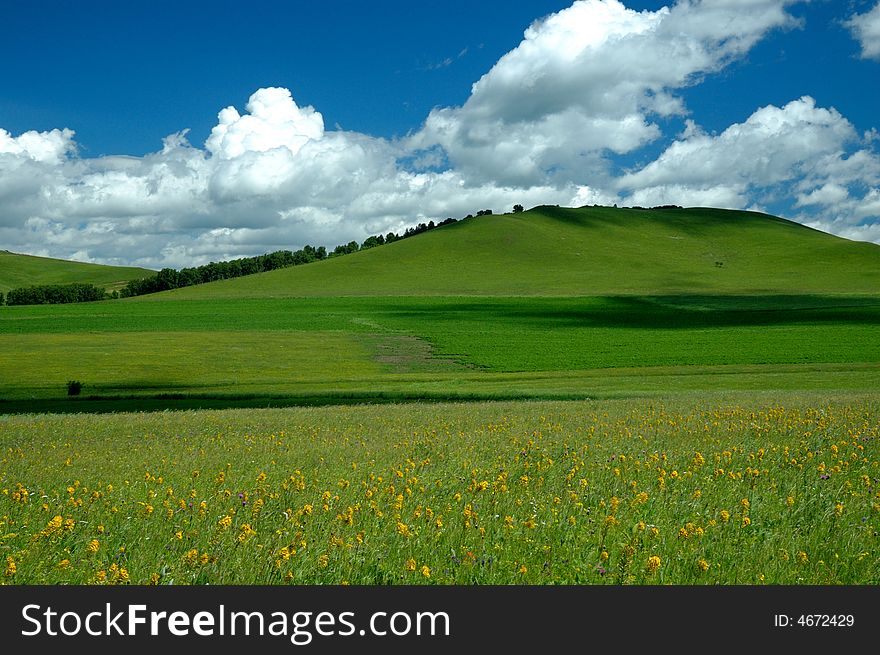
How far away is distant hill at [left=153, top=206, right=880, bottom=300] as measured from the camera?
13188cm

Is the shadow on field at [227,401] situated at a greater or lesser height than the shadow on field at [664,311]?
lesser

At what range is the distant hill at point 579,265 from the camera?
131875 millimetres

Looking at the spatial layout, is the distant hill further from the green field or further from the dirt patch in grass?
the dirt patch in grass

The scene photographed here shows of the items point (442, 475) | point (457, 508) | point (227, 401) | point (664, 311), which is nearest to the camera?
point (457, 508)

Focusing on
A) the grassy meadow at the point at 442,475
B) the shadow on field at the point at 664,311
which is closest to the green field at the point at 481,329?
the shadow on field at the point at 664,311

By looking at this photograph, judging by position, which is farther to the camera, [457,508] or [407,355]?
[407,355]

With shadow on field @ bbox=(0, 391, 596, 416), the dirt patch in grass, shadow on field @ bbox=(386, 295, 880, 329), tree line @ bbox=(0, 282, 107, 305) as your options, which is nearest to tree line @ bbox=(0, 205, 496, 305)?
tree line @ bbox=(0, 282, 107, 305)

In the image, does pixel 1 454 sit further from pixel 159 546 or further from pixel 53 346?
pixel 53 346

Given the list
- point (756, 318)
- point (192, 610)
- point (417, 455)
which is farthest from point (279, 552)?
point (756, 318)

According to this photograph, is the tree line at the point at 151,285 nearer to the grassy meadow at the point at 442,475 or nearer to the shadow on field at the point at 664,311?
the shadow on field at the point at 664,311

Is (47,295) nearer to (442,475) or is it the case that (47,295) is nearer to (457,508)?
(442,475)

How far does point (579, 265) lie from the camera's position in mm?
155500

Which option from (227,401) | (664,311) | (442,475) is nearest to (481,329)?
(664,311)

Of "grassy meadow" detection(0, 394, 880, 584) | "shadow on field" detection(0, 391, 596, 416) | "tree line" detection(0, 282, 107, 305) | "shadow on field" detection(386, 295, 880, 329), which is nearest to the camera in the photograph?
"grassy meadow" detection(0, 394, 880, 584)
